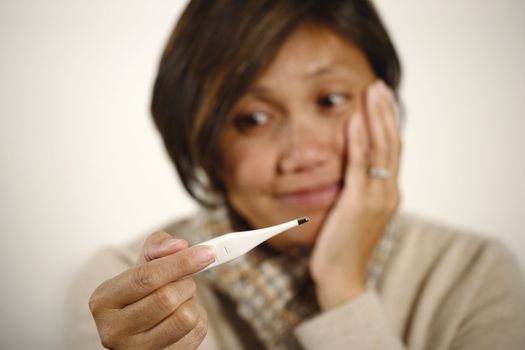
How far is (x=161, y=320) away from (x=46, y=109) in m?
0.39

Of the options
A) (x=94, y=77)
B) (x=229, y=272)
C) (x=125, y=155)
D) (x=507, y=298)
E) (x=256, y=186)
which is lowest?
(x=507, y=298)

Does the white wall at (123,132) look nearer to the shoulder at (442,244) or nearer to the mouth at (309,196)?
the shoulder at (442,244)

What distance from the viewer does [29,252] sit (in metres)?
0.49

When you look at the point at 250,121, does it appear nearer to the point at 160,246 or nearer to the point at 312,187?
the point at 312,187

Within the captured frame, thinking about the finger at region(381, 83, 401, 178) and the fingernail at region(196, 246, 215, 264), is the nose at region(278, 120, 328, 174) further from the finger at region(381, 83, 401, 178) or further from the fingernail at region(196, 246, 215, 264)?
the fingernail at region(196, 246, 215, 264)

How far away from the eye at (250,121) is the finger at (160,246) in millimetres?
278

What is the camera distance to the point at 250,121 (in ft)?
1.74

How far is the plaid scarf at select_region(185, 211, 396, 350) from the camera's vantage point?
56 cm

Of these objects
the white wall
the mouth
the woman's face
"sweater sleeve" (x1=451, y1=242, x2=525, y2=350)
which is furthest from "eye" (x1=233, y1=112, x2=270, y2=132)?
"sweater sleeve" (x1=451, y1=242, x2=525, y2=350)

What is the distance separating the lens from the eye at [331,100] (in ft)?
1.67

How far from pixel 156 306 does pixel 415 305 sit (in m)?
0.44

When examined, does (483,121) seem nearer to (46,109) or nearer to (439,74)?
(439,74)

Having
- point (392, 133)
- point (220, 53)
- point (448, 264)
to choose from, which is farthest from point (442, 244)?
point (220, 53)

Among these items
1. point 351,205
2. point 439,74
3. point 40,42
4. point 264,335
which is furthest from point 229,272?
point 439,74
